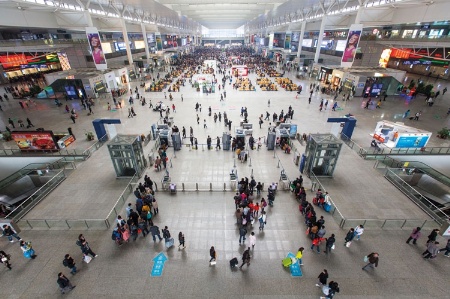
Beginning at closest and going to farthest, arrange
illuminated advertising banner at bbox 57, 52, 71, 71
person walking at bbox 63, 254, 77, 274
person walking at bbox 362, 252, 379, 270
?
1. person walking at bbox 63, 254, 77, 274
2. person walking at bbox 362, 252, 379, 270
3. illuminated advertising banner at bbox 57, 52, 71, 71

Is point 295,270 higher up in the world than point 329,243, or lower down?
lower down

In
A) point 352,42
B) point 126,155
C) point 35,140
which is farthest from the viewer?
point 352,42

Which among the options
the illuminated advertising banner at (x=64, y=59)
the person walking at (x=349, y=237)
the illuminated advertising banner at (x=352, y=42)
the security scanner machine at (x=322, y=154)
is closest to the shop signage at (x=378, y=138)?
the security scanner machine at (x=322, y=154)

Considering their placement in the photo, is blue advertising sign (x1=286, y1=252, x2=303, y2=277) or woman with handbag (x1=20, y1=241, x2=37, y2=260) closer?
blue advertising sign (x1=286, y1=252, x2=303, y2=277)

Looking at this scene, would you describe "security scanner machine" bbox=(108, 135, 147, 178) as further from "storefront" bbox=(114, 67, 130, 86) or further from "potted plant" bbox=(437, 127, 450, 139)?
"storefront" bbox=(114, 67, 130, 86)

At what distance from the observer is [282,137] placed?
17.5 metres

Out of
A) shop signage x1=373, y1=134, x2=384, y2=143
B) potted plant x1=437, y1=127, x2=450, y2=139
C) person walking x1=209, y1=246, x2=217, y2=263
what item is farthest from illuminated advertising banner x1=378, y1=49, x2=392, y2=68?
person walking x1=209, y1=246, x2=217, y2=263

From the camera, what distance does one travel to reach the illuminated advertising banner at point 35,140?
605 inches

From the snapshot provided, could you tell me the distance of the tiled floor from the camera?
7.29 m

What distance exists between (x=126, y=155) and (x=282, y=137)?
11.8 meters

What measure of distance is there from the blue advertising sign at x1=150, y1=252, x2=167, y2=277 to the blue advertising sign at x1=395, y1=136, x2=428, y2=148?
1788cm

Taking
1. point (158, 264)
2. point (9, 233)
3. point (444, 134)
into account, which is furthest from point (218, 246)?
point (444, 134)

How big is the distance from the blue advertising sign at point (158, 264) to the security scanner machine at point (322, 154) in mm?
9851

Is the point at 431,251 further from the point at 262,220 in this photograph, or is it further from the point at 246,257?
the point at 246,257
